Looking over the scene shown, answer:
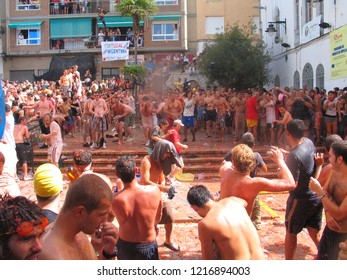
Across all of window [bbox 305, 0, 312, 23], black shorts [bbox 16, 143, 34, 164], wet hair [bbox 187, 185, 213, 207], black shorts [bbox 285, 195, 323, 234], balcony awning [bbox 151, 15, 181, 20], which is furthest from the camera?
balcony awning [bbox 151, 15, 181, 20]

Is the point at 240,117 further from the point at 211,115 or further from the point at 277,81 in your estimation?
the point at 277,81

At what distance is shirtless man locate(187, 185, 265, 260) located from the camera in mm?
3131

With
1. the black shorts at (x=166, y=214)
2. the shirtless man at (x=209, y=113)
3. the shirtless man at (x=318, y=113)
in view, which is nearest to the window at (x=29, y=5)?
the shirtless man at (x=209, y=113)

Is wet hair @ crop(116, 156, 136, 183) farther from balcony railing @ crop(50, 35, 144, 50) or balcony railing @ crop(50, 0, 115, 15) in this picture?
balcony railing @ crop(50, 0, 115, 15)

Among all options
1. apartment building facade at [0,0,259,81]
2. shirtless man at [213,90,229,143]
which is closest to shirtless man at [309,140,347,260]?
shirtless man at [213,90,229,143]

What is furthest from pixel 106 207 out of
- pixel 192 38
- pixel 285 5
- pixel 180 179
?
pixel 192 38

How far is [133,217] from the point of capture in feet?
14.0

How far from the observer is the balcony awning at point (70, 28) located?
3522 cm

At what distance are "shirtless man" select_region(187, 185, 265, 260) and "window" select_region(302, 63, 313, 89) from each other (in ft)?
59.1

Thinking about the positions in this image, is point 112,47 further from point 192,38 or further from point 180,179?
point 180,179

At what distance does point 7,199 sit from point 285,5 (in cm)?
2389

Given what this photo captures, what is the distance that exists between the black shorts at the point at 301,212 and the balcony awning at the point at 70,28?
107ft

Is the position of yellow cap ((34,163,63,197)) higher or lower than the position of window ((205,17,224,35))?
lower

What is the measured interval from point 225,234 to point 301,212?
2325 millimetres
